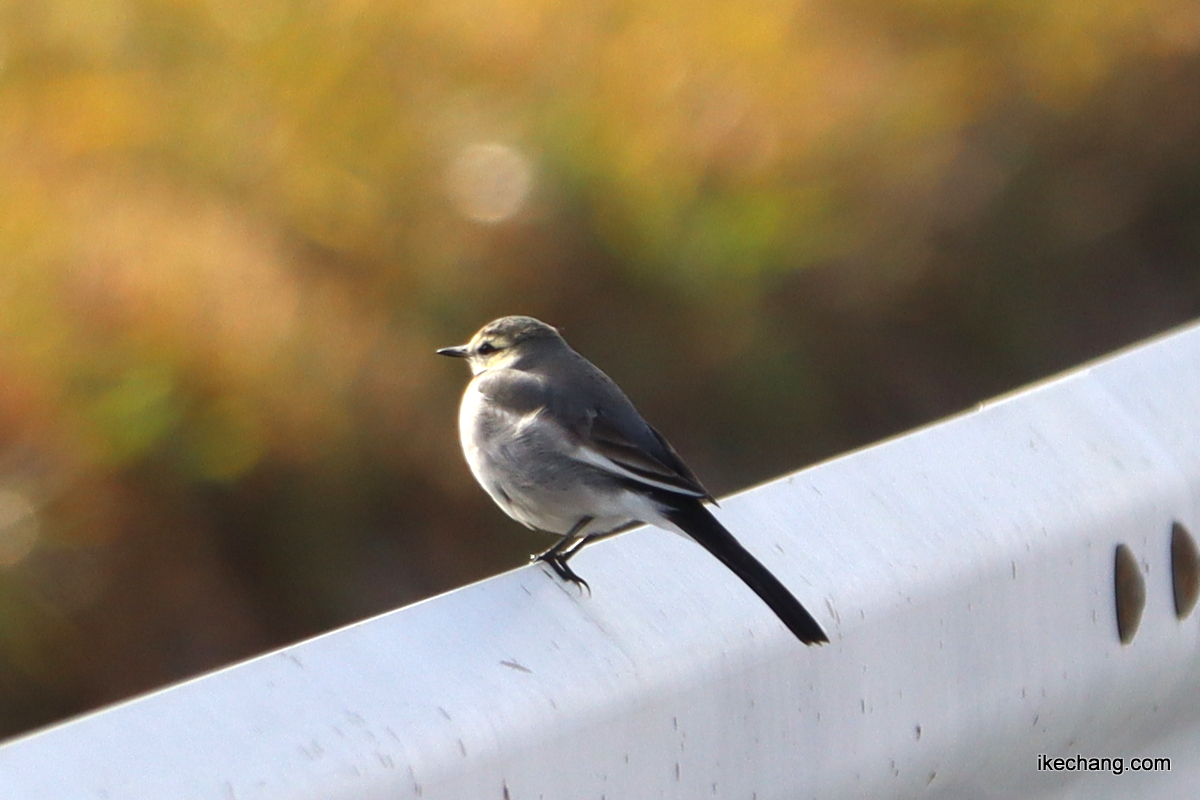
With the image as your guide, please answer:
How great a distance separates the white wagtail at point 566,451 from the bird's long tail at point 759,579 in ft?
2.26

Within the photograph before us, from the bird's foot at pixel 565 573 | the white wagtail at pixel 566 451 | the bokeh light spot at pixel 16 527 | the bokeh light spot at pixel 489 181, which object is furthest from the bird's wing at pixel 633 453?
the bokeh light spot at pixel 489 181

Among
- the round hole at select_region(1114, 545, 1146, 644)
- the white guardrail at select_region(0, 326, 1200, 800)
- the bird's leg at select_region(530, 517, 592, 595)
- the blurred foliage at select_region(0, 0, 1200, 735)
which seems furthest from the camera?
the blurred foliage at select_region(0, 0, 1200, 735)

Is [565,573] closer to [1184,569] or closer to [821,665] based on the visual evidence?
[821,665]

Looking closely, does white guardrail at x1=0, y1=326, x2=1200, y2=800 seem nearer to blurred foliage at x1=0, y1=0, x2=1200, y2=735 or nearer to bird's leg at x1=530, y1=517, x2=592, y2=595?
bird's leg at x1=530, y1=517, x2=592, y2=595

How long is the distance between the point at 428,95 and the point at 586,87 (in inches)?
25.2

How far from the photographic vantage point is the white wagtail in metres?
3.69

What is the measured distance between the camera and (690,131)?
21.2 ft

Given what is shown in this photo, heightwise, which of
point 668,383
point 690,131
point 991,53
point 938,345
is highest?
point 991,53

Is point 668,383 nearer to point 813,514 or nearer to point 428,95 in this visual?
point 428,95

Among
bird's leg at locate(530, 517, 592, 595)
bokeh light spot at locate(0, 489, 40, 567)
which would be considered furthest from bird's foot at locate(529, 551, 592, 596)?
bokeh light spot at locate(0, 489, 40, 567)

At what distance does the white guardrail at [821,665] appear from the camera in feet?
6.16

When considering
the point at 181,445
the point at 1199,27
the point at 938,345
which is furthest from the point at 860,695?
the point at 1199,27

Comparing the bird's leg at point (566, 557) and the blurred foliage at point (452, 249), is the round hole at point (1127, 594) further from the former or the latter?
the blurred foliage at point (452, 249)

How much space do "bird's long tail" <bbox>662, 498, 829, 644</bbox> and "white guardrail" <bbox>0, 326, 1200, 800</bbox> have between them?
25 millimetres
